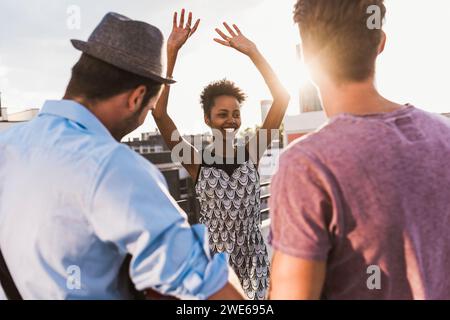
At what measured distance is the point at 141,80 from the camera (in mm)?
1210

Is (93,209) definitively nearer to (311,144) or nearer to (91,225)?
(91,225)

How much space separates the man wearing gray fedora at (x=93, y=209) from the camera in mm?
964

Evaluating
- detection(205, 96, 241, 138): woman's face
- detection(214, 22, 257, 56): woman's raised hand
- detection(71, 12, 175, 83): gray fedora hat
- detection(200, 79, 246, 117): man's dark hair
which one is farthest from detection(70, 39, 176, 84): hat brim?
detection(200, 79, 246, 117): man's dark hair

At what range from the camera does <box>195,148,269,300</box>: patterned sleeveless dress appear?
110 inches

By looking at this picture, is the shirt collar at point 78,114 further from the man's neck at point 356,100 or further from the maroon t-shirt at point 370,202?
the man's neck at point 356,100

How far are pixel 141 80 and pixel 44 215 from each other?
1.64 ft

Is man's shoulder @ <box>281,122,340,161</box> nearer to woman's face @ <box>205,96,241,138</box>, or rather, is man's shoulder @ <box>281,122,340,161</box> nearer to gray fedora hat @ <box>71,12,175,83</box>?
gray fedora hat @ <box>71,12,175,83</box>

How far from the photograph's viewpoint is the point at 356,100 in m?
1.04

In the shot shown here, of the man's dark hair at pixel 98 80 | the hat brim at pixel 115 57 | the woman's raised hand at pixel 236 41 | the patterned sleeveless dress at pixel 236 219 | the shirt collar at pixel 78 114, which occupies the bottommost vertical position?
the patterned sleeveless dress at pixel 236 219

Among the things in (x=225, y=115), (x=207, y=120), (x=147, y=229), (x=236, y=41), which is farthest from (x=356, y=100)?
(x=207, y=120)

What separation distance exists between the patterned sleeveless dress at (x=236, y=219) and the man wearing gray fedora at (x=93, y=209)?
5.50 ft

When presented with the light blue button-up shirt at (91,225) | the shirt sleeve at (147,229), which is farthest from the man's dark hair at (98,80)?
the shirt sleeve at (147,229)

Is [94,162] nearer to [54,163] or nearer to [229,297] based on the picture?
[54,163]
